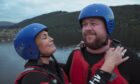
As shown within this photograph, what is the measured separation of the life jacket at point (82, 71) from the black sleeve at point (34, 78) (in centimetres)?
70

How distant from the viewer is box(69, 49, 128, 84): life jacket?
3959 mm

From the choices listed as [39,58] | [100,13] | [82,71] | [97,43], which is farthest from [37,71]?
[100,13]

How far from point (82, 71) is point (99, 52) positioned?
387 millimetres

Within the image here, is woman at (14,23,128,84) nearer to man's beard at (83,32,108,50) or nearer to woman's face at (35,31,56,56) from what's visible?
woman's face at (35,31,56,56)

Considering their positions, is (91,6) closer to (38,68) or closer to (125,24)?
(38,68)

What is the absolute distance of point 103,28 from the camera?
13.5 feet

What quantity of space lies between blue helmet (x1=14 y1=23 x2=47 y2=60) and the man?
68 cm

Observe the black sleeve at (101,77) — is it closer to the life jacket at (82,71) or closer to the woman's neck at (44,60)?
the life jacket at (82,71)

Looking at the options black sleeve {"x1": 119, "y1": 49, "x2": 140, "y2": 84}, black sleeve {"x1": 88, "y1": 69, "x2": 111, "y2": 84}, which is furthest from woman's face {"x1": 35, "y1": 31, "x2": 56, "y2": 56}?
black sleeve {"x1": 119, "y1": 49, "x2": 140, "y2": 84}

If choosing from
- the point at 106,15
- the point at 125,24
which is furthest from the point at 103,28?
the point at 125,24

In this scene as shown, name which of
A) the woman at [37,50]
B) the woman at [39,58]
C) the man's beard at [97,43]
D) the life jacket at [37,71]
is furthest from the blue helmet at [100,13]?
the life jacket at [37,71]

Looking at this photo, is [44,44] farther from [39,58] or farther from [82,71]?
[82,71]

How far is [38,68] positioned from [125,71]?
1.18 m

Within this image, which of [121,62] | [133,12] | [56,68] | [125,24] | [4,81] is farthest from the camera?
[133,12]
